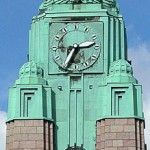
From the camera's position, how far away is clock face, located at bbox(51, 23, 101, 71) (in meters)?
45.2

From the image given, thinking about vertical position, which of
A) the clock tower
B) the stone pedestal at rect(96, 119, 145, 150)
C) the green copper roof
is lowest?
the stone pedestal at rect(96, 119, 145, 150)

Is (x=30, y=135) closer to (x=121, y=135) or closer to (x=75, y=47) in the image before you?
(x=121, y=135)

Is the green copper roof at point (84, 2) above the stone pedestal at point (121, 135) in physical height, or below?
above

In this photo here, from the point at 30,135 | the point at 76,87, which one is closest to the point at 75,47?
the point at 76,87

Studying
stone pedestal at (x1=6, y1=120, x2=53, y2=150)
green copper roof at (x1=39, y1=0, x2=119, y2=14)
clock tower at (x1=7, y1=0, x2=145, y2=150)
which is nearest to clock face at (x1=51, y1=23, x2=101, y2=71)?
clock tower at (x1=7, y1=0, x2=145, y2=150)

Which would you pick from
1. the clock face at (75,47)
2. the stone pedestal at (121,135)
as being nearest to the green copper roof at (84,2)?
the clock face at (75,47)

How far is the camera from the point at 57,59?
45.4m

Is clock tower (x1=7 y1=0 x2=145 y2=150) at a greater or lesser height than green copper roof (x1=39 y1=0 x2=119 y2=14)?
lesser

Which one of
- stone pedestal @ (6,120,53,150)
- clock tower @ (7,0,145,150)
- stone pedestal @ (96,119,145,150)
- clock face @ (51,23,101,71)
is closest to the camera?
stone pedestal @ (96,119,145,150)

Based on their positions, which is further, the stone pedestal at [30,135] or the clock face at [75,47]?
the clock face at [75,47]

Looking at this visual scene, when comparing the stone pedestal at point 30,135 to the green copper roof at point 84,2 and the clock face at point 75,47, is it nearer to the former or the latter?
the clock face at point 75,47

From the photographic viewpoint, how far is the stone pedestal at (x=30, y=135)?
142ft

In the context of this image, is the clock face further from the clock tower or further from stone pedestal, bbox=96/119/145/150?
stone pedestal, bbox=96/119/145/150

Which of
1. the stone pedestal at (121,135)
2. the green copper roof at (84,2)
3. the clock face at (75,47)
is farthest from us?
the green copper roof at (84,2)
